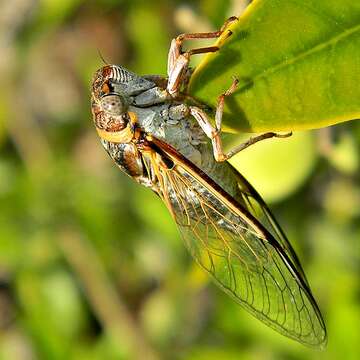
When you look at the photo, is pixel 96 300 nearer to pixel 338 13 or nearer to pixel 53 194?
pixel 53 194

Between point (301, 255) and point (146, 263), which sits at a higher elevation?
point (146, 263)

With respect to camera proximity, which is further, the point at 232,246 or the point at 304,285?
the point at 232,246

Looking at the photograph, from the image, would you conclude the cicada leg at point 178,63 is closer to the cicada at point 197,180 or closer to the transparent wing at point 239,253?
the cicada at point 197,180

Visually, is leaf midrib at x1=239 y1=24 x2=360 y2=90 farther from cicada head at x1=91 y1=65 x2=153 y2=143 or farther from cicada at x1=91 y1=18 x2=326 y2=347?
cicada head at x1=91 y1=65 x2=153 y2=143

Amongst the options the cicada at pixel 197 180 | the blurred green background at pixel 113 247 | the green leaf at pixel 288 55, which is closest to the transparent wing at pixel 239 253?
the cicada at pixel 197 180

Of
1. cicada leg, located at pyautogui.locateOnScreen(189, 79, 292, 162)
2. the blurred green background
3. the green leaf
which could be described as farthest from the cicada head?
the blurred green background

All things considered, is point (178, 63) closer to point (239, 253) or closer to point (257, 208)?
point (257, 208)

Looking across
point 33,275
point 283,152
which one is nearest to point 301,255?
point 283,152
